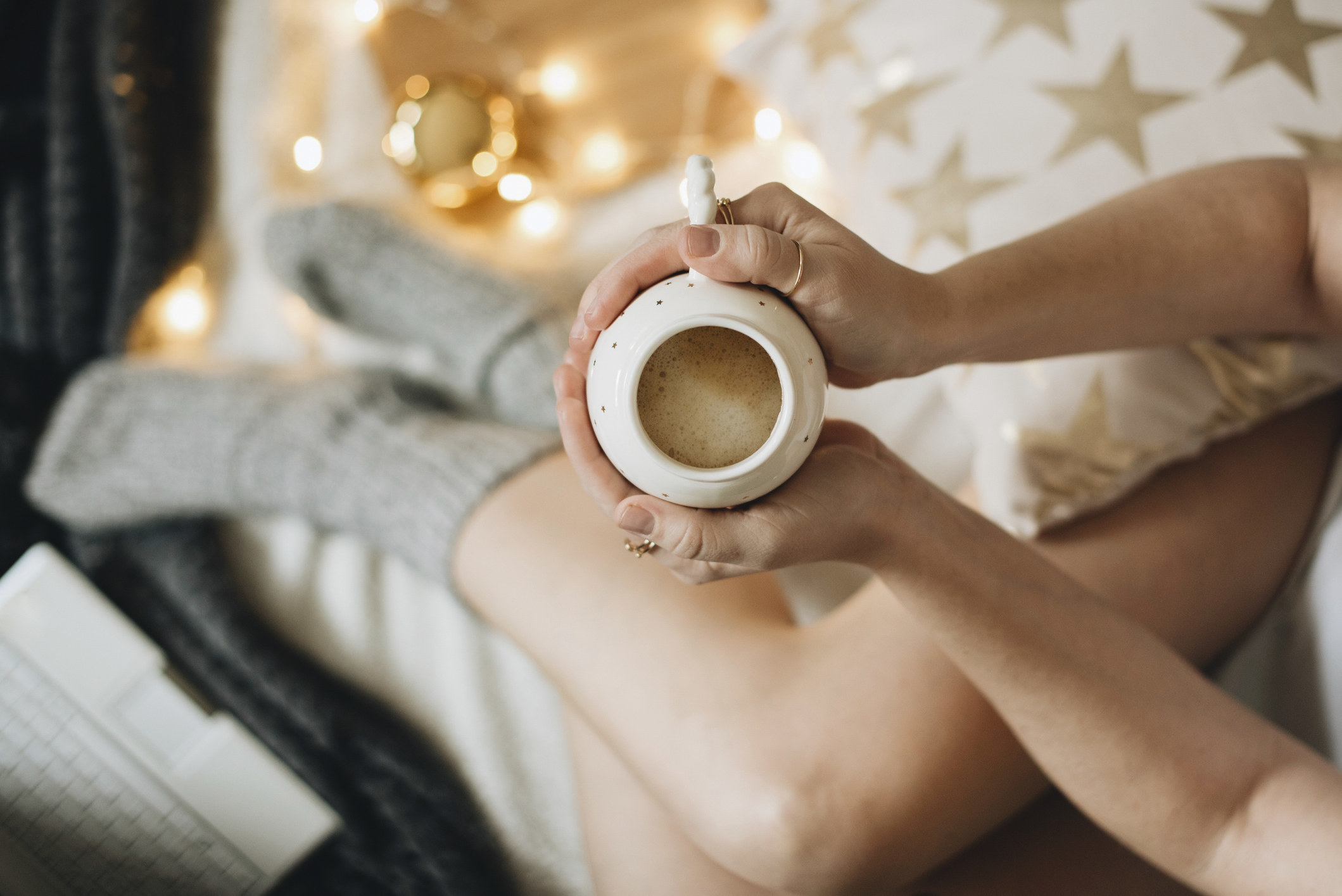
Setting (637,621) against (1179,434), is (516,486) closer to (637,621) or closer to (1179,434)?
(637,621)

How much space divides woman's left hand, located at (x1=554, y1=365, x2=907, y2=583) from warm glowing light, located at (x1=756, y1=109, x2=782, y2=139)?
2.49 feet

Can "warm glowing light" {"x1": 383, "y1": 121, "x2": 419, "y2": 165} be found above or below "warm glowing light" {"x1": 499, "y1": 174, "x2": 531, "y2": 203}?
above

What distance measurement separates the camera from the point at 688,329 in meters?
0.46

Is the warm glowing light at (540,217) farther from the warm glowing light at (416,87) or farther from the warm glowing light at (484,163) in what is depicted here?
the warm glowing light at (416,87)

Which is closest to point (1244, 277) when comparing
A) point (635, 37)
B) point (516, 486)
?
point (516, 486)

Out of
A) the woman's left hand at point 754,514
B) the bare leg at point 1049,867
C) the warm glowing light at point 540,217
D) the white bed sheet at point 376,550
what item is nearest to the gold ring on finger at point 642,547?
the woman's left hand at point 754,514

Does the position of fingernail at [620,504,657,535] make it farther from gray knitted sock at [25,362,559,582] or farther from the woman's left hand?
gray knitted sock at [25,362,559,582]

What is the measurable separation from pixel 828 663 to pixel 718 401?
14.1 inches

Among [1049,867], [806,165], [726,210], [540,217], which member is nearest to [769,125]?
[806,165]

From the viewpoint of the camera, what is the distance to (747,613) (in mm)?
769

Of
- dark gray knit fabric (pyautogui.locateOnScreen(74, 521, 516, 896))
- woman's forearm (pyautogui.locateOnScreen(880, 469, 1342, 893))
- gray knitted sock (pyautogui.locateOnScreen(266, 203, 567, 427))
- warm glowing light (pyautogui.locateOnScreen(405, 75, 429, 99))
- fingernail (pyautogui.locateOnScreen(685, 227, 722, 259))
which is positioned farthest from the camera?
warm glowing light (pyautogui.locateOnScreen(405, 75, 429, 99))

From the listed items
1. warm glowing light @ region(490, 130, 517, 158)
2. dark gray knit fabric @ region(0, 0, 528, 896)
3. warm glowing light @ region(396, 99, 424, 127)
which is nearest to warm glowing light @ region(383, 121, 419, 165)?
warm glowing light @ region(396, 99, 424, 127)

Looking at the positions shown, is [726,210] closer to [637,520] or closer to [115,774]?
[637,520]

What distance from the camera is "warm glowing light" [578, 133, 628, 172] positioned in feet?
4.60
